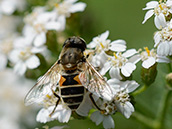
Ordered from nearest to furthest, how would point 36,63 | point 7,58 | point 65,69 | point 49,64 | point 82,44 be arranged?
point 65,69 → point 82,44 → point 36,63 → point 49,64 → point 7,58

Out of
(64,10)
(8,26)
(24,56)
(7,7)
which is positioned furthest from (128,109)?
(8,26)

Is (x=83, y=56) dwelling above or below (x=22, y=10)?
below

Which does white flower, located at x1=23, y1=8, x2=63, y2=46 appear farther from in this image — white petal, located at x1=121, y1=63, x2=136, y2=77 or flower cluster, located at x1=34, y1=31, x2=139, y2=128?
white petal, located at x1=121, y1=63, x2=136, y2=77

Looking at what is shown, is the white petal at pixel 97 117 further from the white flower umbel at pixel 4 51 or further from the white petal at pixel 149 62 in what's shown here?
the white flower umbel at pixel 4 51

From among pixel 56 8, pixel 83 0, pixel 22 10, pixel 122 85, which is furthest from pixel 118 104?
pixel 22 10

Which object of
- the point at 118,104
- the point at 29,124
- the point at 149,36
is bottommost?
the point at 29,124

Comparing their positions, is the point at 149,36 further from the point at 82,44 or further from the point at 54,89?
the point at 54,89

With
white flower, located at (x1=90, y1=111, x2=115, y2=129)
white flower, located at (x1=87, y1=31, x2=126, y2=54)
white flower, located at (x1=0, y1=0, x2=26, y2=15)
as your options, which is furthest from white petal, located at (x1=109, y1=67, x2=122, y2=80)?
white flower, located at (x1=0, y1=0, x2=26, y2=15)
